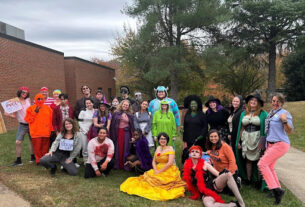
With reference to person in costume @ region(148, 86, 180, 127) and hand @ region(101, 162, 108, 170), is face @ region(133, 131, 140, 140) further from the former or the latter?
hand @ region(101, 162, 108, 170)

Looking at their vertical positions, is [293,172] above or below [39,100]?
below

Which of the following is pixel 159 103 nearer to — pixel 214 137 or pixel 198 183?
pixel 214 137

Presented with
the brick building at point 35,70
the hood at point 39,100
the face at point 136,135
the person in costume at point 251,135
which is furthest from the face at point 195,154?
the brick building at point 35,70

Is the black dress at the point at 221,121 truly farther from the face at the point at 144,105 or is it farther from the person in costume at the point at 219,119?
the face at the point at 144,105

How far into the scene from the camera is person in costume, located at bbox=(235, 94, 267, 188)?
4.66 metres

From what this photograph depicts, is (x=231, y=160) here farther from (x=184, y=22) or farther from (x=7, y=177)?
(x=184, y=22)

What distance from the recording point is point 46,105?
6137mm

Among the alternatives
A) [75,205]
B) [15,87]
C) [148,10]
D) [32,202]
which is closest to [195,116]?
[75,205]

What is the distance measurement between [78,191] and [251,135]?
335 centimetres

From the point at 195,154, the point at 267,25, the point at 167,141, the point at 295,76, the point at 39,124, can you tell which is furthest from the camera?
the point at 295,76

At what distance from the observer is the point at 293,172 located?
19.4ft

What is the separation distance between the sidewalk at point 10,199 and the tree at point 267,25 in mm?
17194

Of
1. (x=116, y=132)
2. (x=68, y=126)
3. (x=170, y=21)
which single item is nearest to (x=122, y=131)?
(x=116, y=132)

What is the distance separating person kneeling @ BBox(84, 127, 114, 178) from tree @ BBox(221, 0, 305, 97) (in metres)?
15.4
